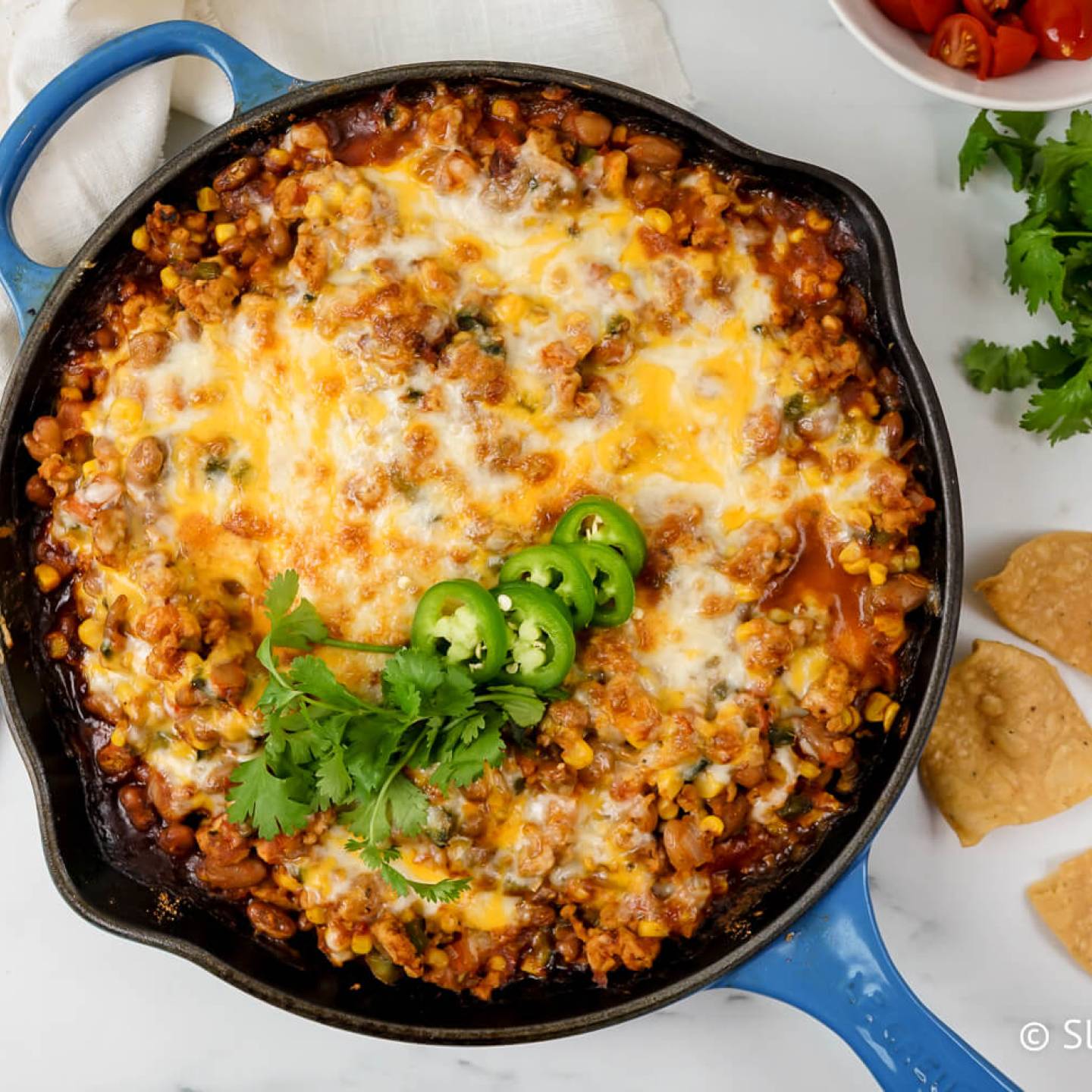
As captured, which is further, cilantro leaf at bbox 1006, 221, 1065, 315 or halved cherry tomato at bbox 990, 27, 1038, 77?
cilantro leaf at bbox 1006, 221, 1065, 315

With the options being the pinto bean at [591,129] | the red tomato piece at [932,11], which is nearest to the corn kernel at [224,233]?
the pinto bean at [591,129]

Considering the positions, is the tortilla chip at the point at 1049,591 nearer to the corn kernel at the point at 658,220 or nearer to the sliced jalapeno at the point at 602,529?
the sliced jalapeno at the point at 602,529

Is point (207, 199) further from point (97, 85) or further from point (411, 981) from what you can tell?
point (411, 981)

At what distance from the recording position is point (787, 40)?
3.60 m

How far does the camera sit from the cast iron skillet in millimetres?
2938

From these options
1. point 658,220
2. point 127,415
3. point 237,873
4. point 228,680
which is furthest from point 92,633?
point 658,220

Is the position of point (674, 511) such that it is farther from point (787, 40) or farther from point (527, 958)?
point (787, 40)

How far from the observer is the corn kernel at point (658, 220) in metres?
2.91

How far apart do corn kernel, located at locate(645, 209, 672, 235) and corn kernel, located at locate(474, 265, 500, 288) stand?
401 mm

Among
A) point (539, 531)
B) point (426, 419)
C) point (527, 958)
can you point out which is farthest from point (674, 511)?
point (527, 958)

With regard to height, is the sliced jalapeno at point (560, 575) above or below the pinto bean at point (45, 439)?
below

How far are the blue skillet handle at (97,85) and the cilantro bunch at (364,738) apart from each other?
3.77ft

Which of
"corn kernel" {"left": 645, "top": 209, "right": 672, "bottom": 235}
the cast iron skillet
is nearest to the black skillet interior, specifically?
the cast iron skillet

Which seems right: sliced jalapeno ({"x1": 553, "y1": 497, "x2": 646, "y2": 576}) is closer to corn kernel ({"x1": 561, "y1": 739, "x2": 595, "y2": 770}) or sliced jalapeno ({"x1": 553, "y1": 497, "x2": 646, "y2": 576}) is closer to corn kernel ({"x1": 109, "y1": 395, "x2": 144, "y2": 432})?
corn kernel ({"x1": 561, "y1": 739, "x2": 595, "y2": 770})
